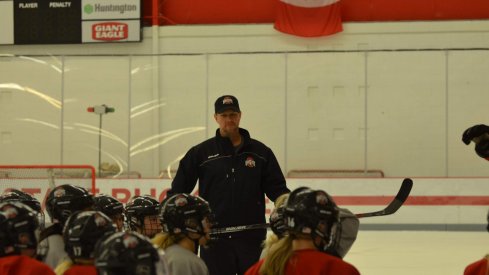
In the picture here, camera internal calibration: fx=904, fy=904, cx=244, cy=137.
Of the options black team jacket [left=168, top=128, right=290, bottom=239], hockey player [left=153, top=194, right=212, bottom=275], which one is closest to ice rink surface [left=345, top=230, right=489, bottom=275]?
black team jacket [left=168, top=128, right=290, bottom=239]

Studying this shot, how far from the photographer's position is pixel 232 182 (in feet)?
17.7

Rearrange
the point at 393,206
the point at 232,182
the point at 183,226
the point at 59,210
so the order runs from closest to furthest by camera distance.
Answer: the point at 183,226 → the point at 59,210 → the point at 393,206 → the point at 232,182

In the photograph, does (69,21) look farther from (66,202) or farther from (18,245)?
(18,245)

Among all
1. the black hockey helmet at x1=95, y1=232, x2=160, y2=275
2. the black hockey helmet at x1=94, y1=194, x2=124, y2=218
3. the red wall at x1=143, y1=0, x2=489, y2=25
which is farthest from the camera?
the red wall at x1=143, y1=0, x2=489, y2=25

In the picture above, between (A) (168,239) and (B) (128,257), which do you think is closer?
(B) (128,257)

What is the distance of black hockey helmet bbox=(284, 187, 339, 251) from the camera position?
3084 mm

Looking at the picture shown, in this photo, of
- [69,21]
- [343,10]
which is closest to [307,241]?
[343,10]

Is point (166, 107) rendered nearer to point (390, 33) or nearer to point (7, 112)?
point (7, 112)

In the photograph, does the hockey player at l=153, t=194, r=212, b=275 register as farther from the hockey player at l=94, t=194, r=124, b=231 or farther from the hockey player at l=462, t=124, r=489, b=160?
the hockey player at l=94, t=194, r=124, b=231

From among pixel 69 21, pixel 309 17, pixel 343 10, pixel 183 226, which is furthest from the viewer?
pixel 69 21

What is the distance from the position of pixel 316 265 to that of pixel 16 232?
3.34ft

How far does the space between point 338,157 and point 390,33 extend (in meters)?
2.74

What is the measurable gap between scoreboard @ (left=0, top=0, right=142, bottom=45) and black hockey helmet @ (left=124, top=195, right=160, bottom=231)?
1313 centimetres

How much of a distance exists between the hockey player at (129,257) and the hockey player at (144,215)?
2643 millimetres
